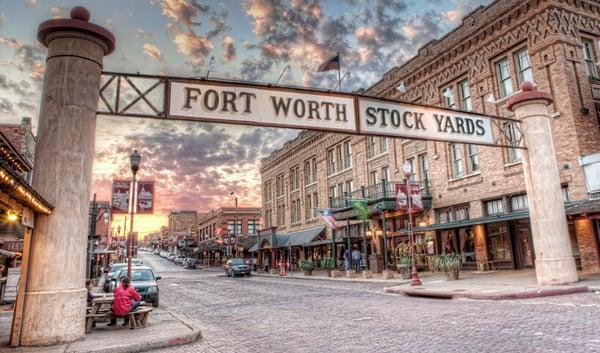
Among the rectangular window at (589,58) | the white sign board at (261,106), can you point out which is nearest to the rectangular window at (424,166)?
the rectangular window at (589,58)

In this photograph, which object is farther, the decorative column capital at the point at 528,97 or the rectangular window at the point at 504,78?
the rectangular window at the point at 504,78

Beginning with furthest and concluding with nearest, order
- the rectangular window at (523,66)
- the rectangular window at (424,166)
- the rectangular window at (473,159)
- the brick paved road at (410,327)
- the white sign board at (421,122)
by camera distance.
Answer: the rectangular window at (424,166) → the rectangular window at (473,159) → the rectangular window at (523,66) → the white sign board at (421,122) → the brick paved road at (410,327)

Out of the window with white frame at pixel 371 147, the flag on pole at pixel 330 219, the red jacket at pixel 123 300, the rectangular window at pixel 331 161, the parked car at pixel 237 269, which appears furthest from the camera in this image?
the parked car at pixel 237 269

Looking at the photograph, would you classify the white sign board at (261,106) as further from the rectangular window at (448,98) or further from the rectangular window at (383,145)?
the rectangular window at (383,145)

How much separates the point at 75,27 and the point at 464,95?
22.3m

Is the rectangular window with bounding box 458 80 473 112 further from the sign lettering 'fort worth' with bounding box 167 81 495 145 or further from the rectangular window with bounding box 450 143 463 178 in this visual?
the sign lettering 'fort worth' with bounding box 167 81 495 145

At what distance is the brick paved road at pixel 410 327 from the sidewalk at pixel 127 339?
34cm

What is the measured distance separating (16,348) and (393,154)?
26.4 meters

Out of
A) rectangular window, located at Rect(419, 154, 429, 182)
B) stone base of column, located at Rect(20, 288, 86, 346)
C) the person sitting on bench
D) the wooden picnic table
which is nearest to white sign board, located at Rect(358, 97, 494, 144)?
the person sitting on bench

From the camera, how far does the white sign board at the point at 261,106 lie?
9562 millimetres

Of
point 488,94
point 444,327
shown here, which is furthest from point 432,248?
point 444,327

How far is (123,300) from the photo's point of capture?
392 inches

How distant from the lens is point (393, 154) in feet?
102

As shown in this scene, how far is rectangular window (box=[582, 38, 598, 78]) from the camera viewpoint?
21.0m
